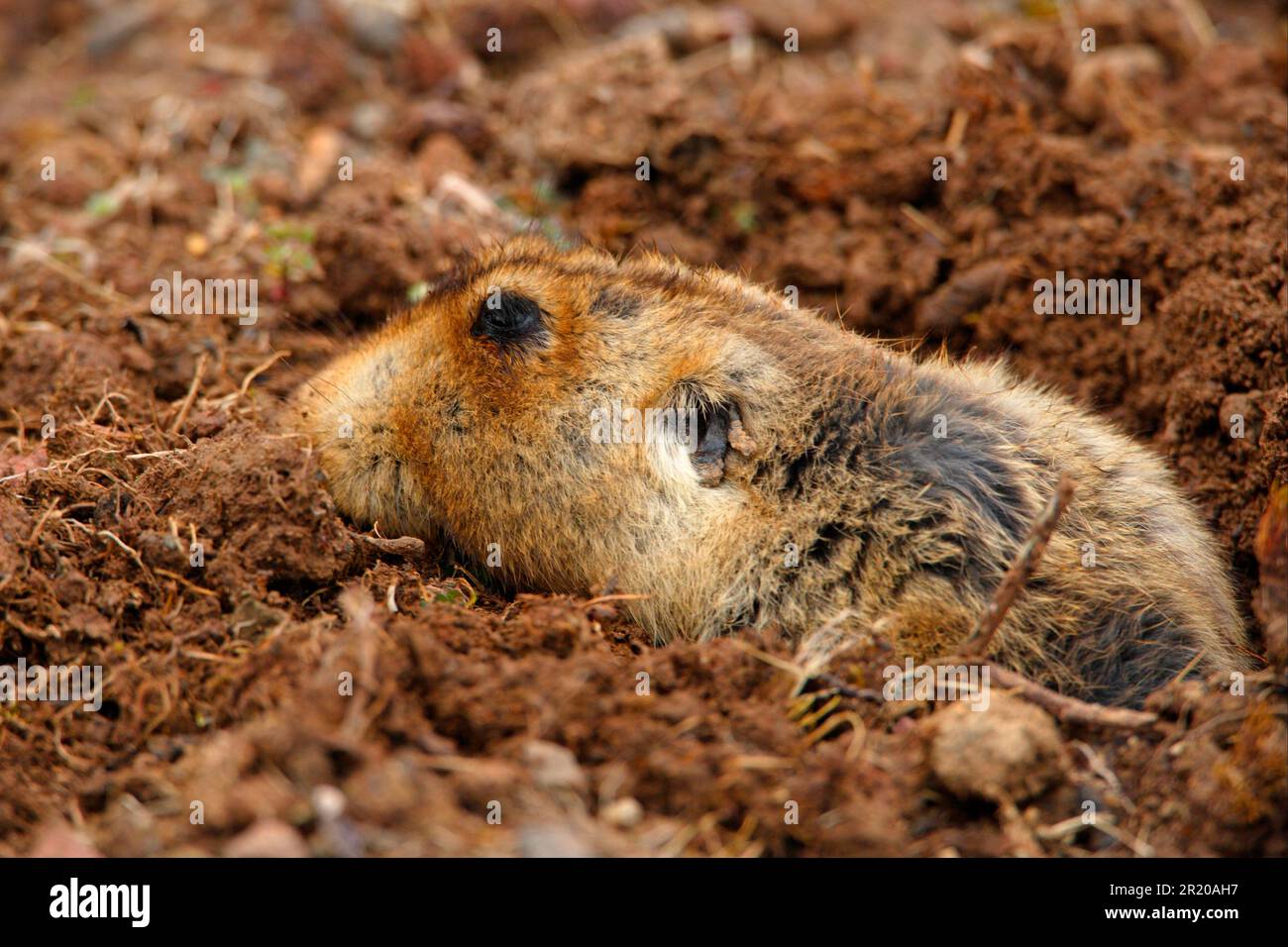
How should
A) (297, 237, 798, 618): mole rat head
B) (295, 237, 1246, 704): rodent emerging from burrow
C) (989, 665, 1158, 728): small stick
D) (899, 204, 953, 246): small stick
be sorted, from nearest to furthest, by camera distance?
1. (989, 665, 1158, 728): small stick
2. (295, 237, 1246, 704): rodent emerging from burrow
3. (297, 237, 798, 618): mole rat head
4. (899, 204, 953, 246): small stick

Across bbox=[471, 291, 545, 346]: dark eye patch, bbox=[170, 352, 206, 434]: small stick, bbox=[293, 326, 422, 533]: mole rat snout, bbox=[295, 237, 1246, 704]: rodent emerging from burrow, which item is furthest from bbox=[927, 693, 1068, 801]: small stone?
bbox=[170, 352, 206, 434]: small stick

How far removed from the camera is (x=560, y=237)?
20.0ft

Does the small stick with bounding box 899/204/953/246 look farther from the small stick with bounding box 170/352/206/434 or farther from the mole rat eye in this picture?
the small stick with bounding box 170/352/206/434

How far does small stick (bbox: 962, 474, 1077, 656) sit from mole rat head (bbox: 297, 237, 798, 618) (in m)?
0.85

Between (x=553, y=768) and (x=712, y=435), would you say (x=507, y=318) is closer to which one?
(x=712, y=435)

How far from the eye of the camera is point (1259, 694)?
10.7ft

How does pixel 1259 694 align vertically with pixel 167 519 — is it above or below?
below

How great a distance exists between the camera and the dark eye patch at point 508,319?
4.09 m

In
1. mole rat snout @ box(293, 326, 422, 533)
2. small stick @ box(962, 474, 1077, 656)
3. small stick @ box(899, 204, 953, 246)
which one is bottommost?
small stick @ box(962, 474, 1077, 656)

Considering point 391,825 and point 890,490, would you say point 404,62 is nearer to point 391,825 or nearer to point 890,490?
point 890,490

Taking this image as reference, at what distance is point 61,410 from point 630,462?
2.20m

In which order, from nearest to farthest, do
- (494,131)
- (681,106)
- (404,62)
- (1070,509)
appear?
(1070,509) → (681,106) → (494,131) → (404,62)

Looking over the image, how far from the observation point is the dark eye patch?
4.09m

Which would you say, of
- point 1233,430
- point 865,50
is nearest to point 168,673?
point 1233,430
